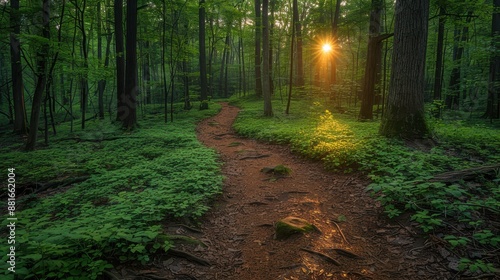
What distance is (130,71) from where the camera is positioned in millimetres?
12891

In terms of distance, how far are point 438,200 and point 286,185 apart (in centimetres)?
302

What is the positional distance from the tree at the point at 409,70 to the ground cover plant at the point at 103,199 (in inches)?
210

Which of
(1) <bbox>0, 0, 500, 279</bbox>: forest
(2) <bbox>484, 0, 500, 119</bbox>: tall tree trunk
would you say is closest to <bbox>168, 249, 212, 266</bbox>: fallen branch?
(1) <bbox>0, 0, 500, 279</bbox>: forest

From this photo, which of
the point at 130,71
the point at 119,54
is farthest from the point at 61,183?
the point at 119,54

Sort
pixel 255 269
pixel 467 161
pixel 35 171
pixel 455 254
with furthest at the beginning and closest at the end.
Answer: pixel 35 171
pixel 467 161
pixel 255 269
pixel 455 254

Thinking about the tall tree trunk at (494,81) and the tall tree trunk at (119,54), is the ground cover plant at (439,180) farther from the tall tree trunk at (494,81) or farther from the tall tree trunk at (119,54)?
the tall tree trunk at (119,54)

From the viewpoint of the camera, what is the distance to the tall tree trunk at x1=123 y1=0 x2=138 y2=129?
12500mm

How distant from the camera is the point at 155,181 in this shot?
560cm

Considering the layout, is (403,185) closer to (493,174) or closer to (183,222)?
(493,174)

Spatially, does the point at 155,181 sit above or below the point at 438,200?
below

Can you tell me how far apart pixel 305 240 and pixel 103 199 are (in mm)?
4118

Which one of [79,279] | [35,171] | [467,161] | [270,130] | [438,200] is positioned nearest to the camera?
[79,279]

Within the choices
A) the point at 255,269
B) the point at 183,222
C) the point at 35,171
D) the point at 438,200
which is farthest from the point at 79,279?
the point at 35,171

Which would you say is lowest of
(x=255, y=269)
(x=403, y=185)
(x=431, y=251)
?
(x=255, y=269)
